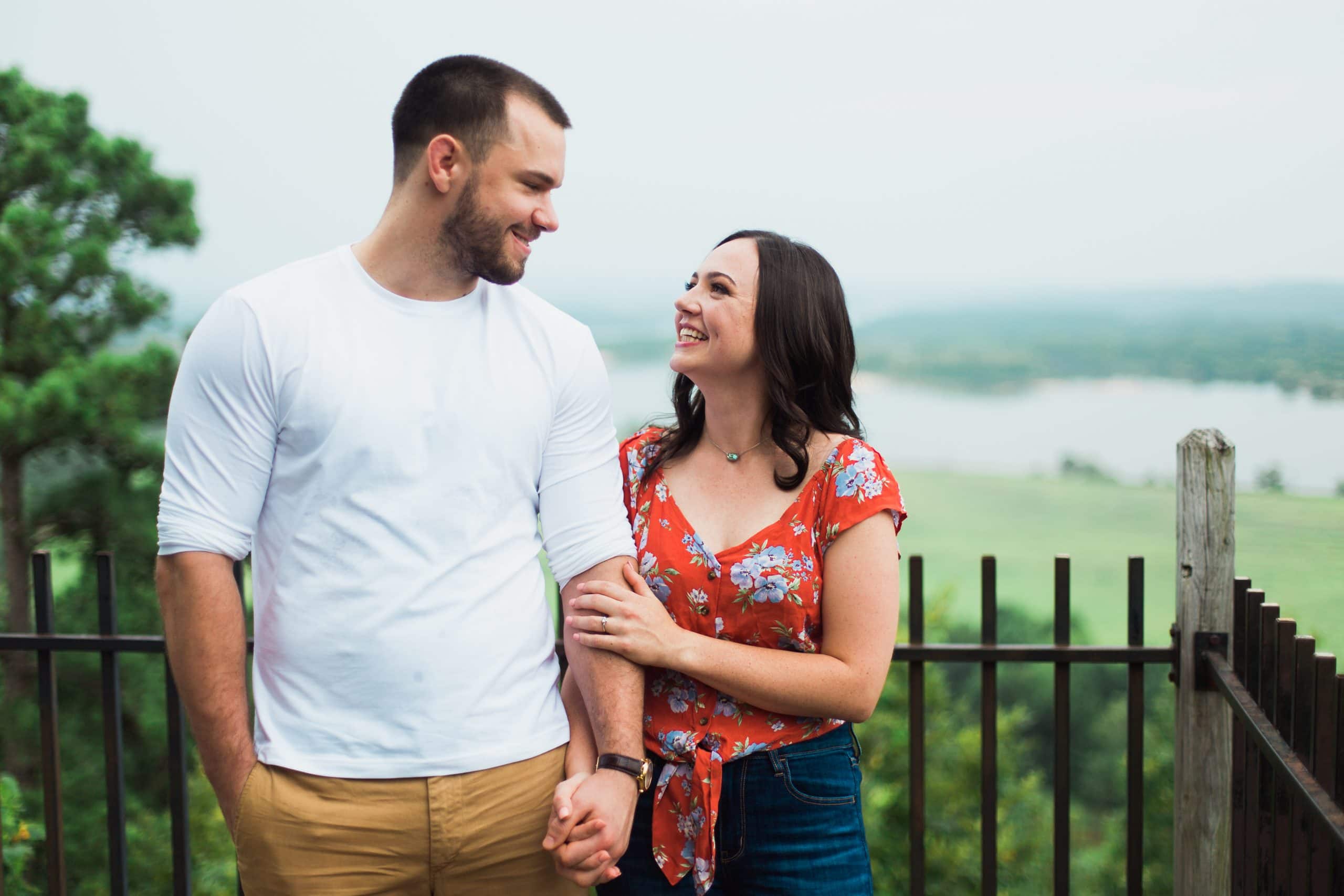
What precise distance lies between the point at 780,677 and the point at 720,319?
20.6 inches

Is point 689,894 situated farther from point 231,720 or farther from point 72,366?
point 72,366

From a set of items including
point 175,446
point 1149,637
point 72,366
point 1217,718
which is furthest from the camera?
point 1149,637

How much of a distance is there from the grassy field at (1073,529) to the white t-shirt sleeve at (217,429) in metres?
9.19

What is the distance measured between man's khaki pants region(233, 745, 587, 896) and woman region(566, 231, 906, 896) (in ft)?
0.51

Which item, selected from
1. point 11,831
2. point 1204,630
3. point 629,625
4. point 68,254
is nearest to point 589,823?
point 629,625

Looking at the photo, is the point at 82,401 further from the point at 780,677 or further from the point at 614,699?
the point at 780,677

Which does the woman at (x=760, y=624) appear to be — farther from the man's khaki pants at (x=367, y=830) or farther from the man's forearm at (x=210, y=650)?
the man's forearm at (x=210, y=650)

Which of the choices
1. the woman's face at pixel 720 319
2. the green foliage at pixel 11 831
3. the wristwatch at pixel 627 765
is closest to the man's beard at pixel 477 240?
the woman's face at pixel 720 319

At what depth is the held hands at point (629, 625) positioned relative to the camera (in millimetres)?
1480

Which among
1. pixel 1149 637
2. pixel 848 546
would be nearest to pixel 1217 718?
pixel 848 546

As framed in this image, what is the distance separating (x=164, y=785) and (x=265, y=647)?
7.75 metres

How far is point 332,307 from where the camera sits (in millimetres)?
1414

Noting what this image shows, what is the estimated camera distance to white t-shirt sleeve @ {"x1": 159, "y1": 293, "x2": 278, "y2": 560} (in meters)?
1.34

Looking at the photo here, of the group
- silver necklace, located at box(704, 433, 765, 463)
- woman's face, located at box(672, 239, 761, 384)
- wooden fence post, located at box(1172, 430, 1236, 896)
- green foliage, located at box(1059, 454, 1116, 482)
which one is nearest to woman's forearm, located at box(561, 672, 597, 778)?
silver necklace, located at box(704, 433, 765, 463)
